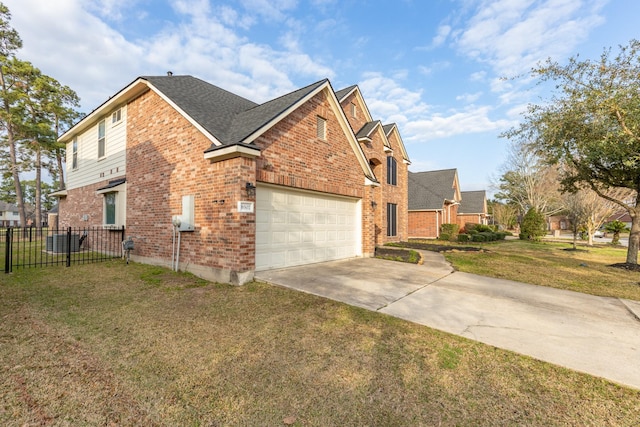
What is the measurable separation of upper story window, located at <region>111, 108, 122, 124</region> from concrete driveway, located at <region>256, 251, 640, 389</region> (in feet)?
29.8

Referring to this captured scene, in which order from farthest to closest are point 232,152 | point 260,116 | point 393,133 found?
point 393,133
point 260,116
point 232,152

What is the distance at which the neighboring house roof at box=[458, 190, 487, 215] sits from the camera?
31.1 m

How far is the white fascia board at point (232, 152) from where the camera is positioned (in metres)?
6.23

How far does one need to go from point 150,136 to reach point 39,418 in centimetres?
860

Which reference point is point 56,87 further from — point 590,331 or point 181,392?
point 590,331

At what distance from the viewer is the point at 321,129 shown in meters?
9.17

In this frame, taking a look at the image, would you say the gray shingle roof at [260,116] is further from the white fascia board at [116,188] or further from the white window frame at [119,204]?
the white window frame at [119,204]

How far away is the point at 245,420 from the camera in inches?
90.0

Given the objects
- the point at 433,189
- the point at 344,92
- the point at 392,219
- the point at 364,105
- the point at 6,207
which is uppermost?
the point at 344,92

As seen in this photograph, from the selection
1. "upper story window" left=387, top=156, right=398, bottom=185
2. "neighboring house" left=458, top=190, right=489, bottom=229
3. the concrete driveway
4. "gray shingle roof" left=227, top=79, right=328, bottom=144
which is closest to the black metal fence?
"gray shingle roof" left=227, top=79, right=328, bottom=144

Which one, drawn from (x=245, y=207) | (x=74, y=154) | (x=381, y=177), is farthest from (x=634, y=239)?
(x=74, y=154)

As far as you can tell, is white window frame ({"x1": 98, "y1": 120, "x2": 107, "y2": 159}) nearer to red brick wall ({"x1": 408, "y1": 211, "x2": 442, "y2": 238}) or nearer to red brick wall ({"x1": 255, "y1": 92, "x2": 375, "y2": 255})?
red brick wall ({"x1": 255, "y1": 92, "x2": 375, "y2": 255})

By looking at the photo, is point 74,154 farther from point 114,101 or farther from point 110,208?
point 114,101

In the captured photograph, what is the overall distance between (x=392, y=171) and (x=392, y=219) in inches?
124
